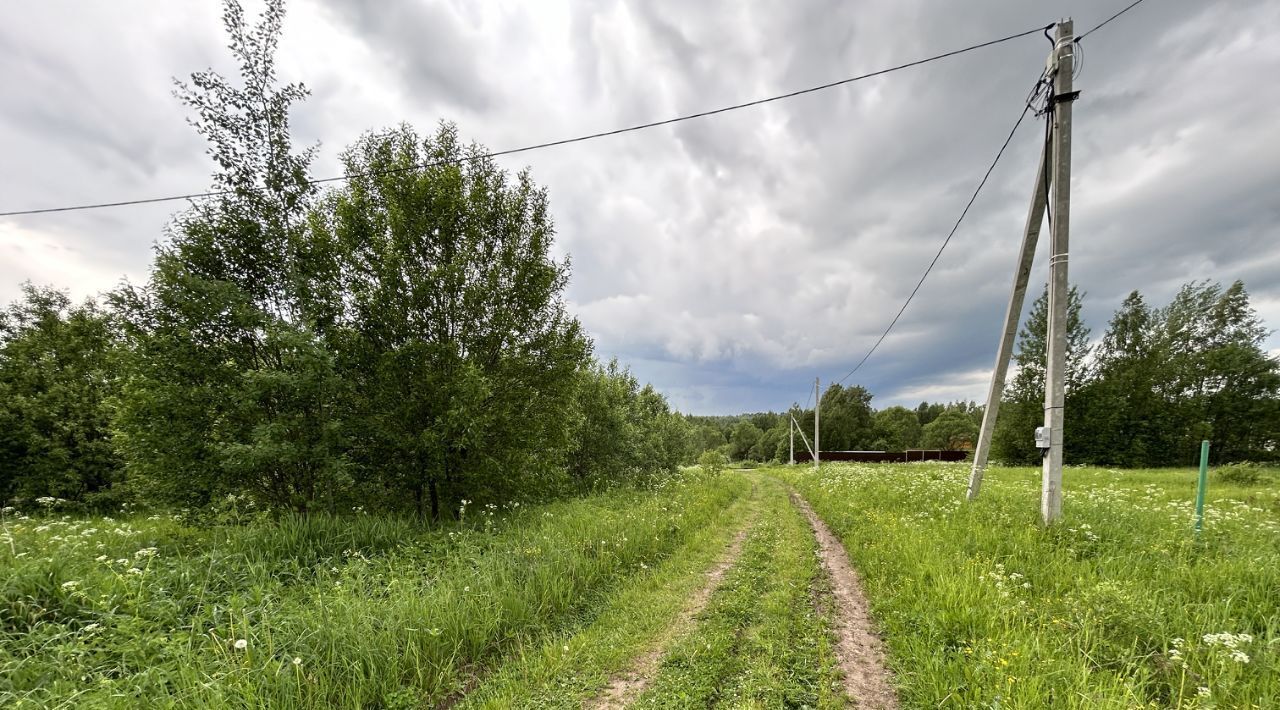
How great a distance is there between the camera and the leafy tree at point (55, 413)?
13805mm

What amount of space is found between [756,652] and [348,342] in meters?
10.3

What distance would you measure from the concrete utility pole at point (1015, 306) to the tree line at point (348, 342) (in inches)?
411

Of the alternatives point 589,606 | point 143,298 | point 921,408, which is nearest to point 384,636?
point 589,606

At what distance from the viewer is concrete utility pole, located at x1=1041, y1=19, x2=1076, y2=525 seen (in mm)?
7012

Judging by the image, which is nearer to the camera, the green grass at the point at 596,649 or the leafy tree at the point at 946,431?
the green grass at the point at 596,649

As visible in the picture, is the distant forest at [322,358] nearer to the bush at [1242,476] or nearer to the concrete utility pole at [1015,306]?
the concrete utility pole at [1015,306]

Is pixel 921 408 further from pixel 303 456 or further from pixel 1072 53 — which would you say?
pixel 303 456

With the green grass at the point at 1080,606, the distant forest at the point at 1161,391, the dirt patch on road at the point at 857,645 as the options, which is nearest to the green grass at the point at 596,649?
the dirt patch on road at the point at 857,645

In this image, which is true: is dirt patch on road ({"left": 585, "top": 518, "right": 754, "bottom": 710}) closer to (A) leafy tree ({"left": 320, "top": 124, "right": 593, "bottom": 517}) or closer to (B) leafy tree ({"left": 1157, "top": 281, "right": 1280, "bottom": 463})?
(A) leafy tree ({"left": 320, "top": 124, "right": 593, "bottom": 517})

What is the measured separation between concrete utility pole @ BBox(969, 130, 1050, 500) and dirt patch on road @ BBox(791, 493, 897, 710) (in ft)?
15.4

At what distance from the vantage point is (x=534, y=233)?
37.2 feet

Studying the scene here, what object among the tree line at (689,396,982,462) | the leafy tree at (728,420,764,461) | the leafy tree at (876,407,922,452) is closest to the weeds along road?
the tree line at (689,396,982,462)

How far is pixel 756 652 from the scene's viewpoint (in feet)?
14.4

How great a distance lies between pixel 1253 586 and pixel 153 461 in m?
17.4
